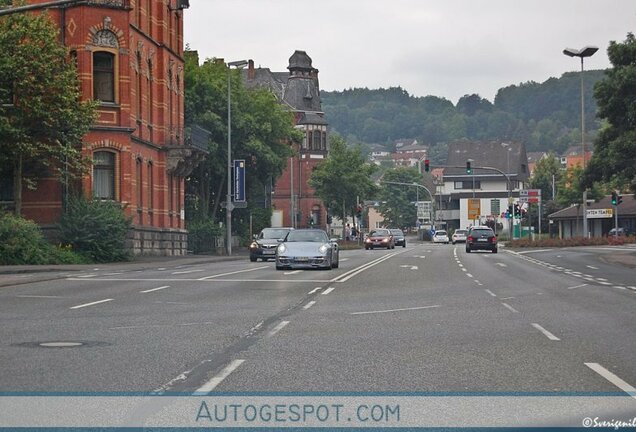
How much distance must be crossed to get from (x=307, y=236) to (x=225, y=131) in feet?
119

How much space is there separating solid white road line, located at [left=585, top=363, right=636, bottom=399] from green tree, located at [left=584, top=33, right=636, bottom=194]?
3775 centimetres

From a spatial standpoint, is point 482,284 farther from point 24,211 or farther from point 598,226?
point 598,226

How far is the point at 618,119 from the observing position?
50.8 metres

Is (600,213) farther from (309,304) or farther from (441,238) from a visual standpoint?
(309,304)

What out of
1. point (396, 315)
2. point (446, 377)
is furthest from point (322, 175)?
point (446, 377)

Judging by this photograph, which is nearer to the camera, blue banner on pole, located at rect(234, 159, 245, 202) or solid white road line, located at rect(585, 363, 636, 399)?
solid white road line, located at rect(585, 363, 636, 399)

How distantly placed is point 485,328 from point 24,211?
3517cm

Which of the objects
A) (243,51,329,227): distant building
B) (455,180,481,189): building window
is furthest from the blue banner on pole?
(455,180,481,189): building window

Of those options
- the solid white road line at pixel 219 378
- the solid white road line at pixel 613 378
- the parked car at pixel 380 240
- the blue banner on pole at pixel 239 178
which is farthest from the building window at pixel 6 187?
the parked car at pixel 380 240

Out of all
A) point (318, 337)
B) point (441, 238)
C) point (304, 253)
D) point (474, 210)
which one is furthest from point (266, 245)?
point (474, 210)

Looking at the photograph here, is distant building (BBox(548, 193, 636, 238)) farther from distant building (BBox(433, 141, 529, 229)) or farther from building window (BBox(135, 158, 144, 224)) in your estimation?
building window (BBox(135, 158, 144, 224))

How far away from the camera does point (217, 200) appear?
75125mm

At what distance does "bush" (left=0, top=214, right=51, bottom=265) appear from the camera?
4003 cm

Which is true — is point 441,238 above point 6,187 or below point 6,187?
below
